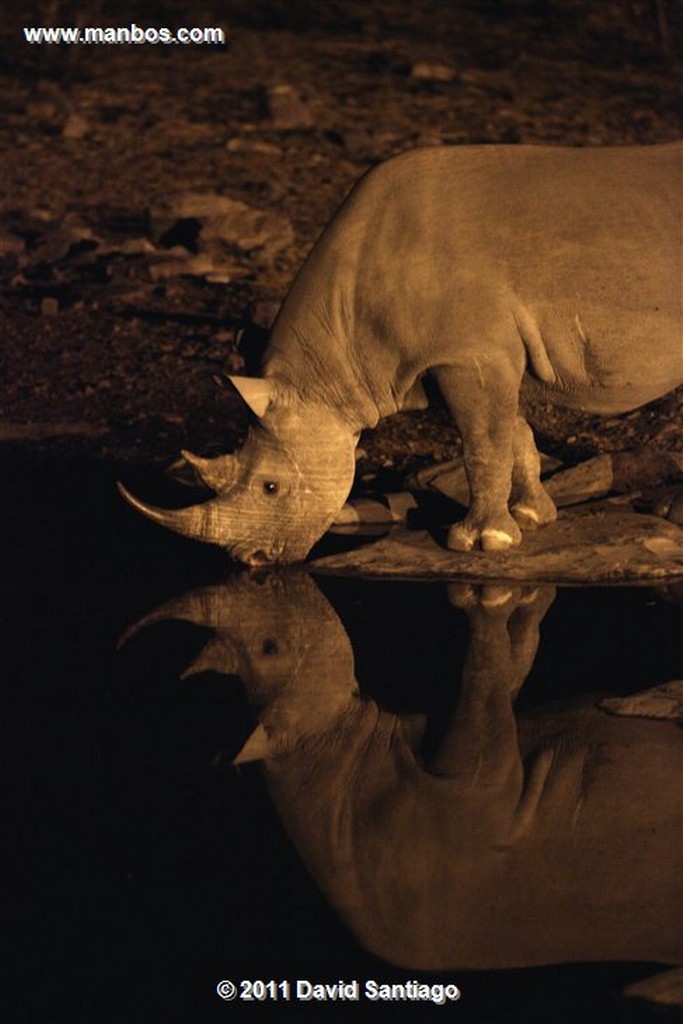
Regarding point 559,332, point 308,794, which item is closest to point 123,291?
point 559,332

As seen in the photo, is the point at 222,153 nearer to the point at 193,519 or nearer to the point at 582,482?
the point at 582,482

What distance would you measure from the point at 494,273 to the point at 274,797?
297 centimetres

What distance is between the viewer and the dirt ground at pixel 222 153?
33.9 ft

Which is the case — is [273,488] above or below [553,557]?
above

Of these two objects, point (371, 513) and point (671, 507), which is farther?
point (371, 513)

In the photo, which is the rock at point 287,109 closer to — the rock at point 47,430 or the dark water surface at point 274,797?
the rock at point 47,430

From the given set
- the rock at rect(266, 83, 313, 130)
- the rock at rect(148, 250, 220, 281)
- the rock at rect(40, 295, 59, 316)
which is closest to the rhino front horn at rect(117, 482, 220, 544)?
the rock at rect(40, 295, 59, 316)

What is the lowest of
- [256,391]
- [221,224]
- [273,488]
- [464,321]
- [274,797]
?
[221,224]

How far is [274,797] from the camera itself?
17.7ft

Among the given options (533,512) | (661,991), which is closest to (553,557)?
(533,512)

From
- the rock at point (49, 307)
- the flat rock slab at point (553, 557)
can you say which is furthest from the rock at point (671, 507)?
the rock at point (49, 307)

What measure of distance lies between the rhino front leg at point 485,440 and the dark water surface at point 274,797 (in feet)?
2.04

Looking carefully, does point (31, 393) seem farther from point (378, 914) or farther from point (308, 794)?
point (378, 914)

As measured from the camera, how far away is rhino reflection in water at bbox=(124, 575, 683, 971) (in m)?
4.68
